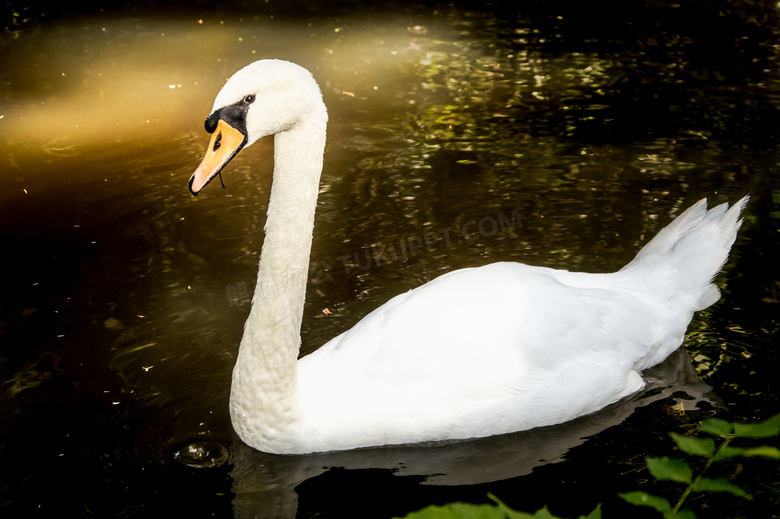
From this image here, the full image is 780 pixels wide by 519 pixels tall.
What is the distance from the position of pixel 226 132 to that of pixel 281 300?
2.59ft

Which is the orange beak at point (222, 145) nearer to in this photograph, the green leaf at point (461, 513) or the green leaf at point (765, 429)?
the green leaf at point (461, 513)

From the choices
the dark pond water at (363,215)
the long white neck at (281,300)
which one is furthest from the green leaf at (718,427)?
the long white neck at (281,300)

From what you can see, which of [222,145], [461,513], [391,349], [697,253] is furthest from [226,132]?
[697,253]

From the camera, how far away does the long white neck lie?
143 inches

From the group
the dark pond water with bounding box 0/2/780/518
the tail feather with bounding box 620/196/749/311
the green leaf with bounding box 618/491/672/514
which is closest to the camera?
the green leaf with bounding box 618/491/672/514

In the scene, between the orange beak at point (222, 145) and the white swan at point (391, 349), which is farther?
the white swan at point (391, 349)

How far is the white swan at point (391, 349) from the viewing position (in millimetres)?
3604

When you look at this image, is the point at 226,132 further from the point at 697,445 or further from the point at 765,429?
the point at 765,429

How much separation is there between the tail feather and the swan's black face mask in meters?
2.37

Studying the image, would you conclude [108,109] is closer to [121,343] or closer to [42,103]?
[42,103]

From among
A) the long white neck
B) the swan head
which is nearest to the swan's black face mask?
the swan head

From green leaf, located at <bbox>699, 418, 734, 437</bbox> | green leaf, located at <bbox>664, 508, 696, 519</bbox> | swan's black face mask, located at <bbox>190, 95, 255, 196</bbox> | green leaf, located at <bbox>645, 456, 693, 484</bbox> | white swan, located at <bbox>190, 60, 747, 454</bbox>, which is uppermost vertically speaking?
swan's black face mask, located at <bbox>190, 95, 255, 196</bbox>

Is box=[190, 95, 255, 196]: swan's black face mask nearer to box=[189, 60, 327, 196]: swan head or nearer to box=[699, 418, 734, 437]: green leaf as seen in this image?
box=[189, 60, 327, 196]: swan head

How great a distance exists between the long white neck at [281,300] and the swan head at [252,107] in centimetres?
12
